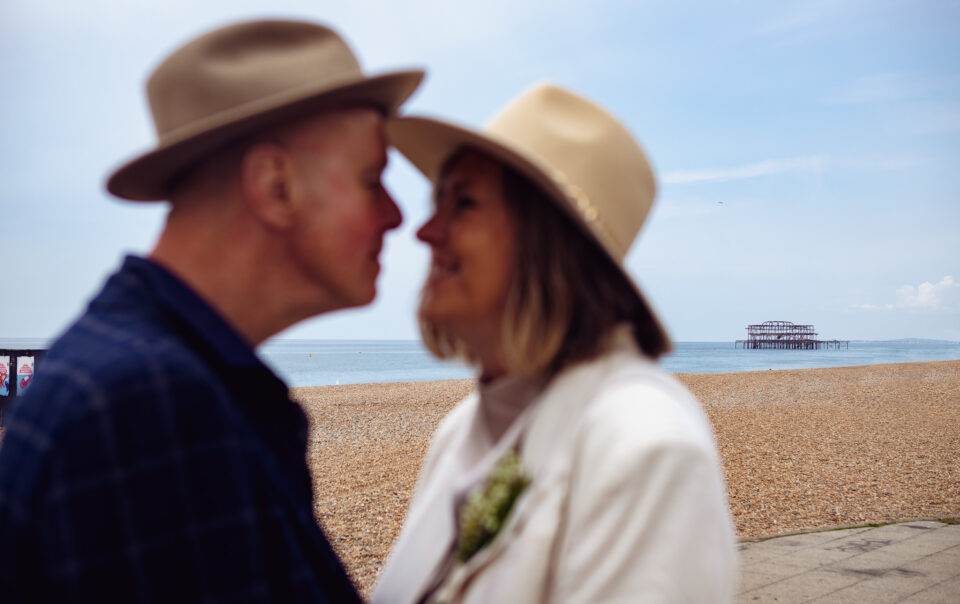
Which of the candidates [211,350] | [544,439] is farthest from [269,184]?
[544,439]

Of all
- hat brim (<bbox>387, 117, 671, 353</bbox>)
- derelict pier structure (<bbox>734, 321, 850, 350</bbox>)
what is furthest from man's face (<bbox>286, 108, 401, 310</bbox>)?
derelict pier structure (<bbox>734, 321, 850, 350</bbox>)

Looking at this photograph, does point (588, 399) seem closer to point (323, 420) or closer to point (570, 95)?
point (570, 95)

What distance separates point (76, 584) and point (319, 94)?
2.93ft

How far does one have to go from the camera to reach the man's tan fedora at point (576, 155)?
1422 millimetres

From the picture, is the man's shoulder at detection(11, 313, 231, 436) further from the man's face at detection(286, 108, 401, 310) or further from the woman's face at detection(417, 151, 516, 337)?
the woman's face at detection(417, 151, 516, 337)

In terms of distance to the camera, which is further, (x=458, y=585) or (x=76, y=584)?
(x=458, y=585)

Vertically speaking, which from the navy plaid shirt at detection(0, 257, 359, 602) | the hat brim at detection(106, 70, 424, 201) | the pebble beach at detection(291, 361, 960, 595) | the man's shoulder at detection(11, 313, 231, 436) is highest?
the hat brim at detection(106, 70, 424, 201)

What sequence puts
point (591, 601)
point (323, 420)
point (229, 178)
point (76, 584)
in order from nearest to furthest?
point (76, 584)
point (591, 601)
point (229, 178)
point (323, 420)

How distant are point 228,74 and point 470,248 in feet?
1.83

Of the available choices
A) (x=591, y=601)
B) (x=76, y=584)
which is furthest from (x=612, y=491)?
Answer: (x=76, y=584)

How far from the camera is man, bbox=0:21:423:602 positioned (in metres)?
1.05

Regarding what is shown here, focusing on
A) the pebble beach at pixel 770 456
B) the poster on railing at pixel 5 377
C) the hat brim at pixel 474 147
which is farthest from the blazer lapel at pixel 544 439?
the poster on railing at pixel 5 377

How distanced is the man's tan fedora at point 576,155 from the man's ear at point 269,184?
0.32 m

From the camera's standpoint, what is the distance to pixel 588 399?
1363 millimetres
